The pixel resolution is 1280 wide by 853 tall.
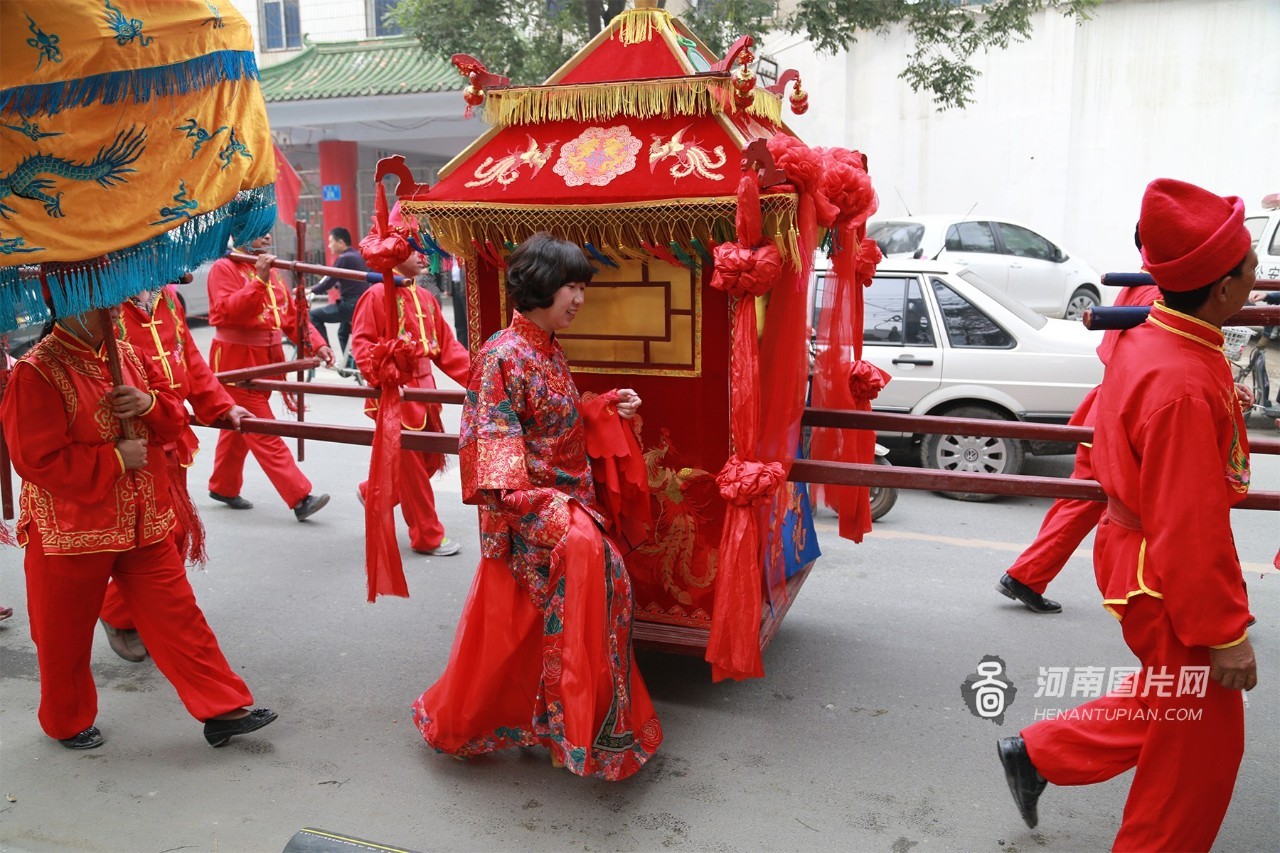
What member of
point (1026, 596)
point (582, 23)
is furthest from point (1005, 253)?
point (1026, 596)

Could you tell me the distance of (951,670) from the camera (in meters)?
3.95

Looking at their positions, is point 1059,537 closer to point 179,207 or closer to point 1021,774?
point 1021,774

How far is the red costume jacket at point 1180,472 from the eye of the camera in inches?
89.7

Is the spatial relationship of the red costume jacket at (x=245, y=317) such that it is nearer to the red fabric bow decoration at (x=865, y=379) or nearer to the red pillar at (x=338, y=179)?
the red fabric bow decoration at (x=865, y=379)

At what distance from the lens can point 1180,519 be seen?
2275mm

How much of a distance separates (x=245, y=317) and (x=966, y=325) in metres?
4.42

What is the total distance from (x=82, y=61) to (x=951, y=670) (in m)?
3.56

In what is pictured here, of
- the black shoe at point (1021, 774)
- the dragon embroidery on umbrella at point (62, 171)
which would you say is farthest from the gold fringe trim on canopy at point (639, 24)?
the black shoe at point (1021, 774)

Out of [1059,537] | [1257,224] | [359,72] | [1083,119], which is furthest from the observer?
[359,72]

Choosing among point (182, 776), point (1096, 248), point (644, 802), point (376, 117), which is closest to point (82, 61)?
point (182, 776)

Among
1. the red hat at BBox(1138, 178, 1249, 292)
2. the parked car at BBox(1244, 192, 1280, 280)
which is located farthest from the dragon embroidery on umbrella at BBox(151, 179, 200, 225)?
the parked car at BBox(1244, 192, 1280, 280)

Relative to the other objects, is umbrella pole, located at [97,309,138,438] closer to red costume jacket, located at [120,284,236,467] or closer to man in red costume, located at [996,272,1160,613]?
red costume jacket, located at [120,284,236,467]

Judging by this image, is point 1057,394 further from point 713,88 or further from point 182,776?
point 182,776

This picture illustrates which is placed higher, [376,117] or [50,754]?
[376,117]
